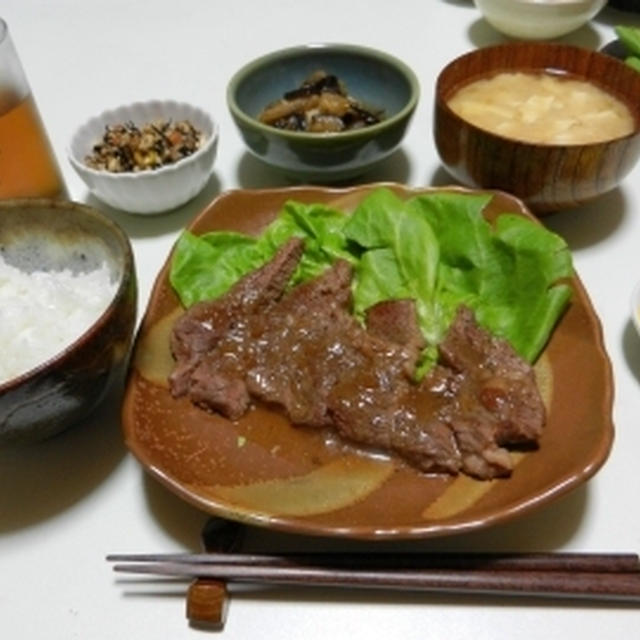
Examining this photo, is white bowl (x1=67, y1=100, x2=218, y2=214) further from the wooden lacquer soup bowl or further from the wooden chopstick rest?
the wooden chopstick rest

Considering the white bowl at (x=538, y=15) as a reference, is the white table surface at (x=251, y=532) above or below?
below

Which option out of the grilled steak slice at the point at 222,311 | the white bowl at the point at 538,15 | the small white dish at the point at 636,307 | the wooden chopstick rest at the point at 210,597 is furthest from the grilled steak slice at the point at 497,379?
the white bowl at the point at 538,15

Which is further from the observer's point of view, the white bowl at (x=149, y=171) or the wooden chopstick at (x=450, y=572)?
the white bowl at (x=149, y=171)

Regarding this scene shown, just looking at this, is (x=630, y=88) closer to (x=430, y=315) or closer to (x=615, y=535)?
(x=430, y=315)

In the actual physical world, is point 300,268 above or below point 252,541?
above

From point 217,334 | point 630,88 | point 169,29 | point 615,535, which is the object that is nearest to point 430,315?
point 217,334

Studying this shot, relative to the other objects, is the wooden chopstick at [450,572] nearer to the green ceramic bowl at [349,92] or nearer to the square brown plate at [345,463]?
the square brown plate at [345,463]
